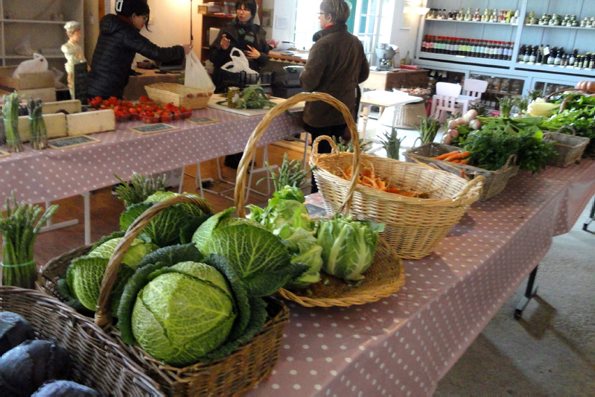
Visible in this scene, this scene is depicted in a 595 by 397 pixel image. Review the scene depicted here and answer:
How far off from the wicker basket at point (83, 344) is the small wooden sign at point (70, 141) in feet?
5.35

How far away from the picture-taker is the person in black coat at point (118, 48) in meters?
3.18

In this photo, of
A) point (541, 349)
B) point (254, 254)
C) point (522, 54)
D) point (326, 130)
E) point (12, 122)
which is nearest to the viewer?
point (254, 254)

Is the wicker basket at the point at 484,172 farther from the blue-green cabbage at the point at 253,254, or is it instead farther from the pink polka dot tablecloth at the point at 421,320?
the blue-green cabbage at the point at 253,254

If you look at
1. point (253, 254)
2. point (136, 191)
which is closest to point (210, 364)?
point (253, 254)

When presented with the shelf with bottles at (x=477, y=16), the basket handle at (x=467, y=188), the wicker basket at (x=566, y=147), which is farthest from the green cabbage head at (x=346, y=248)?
the shelf with bottles at (x=477, y=16)

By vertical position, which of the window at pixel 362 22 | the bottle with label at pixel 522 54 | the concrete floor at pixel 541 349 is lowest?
the concrete floor at pixel 541 349

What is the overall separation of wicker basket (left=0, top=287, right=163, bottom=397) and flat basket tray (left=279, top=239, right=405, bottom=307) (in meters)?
0.37

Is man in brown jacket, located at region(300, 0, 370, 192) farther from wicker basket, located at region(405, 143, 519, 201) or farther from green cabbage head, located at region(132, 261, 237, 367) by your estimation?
green cabbage head, located at region(132, 261, 237, 367)

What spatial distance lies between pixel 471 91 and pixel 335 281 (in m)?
6.95

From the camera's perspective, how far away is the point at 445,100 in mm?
7211

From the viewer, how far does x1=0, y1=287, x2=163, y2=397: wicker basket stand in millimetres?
748

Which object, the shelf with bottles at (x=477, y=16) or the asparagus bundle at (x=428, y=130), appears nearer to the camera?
the asparagus bundle at (x=428, y=130)

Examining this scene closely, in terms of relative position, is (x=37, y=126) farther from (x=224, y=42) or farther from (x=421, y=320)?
(x=224, y=42)

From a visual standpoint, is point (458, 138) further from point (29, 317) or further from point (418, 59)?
point (418, 59)
